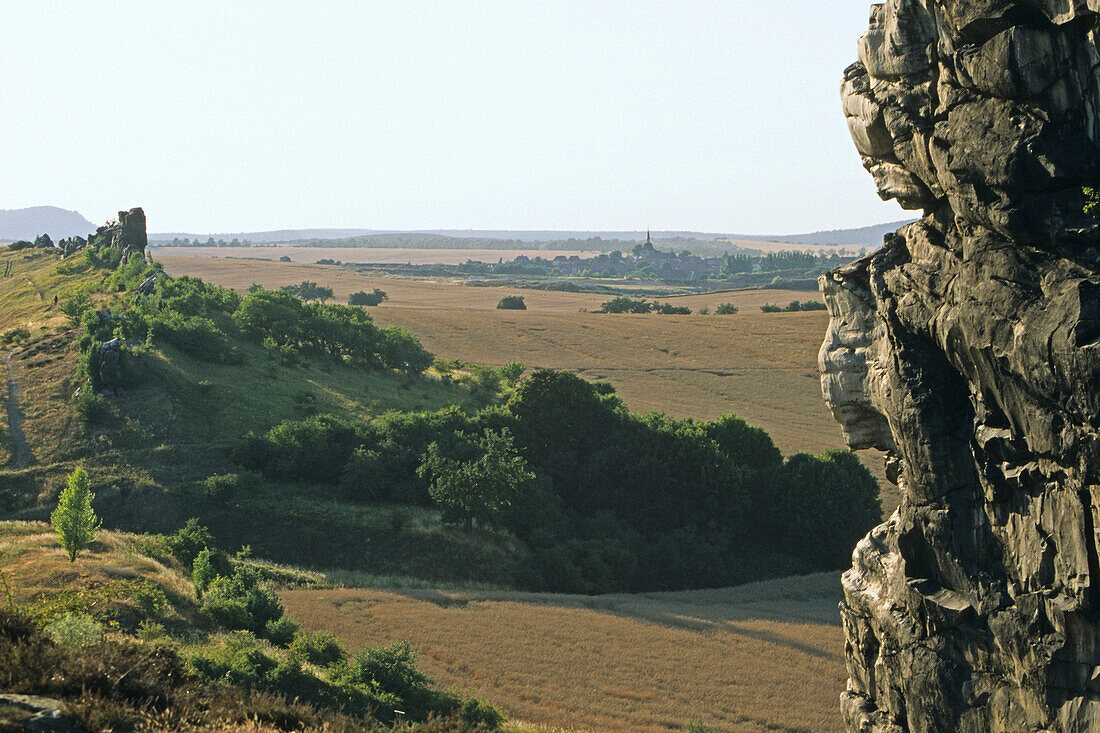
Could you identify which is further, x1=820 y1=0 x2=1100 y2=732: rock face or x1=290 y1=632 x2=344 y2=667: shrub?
x1=290 y1=632 x2=344 y2=667: shrub

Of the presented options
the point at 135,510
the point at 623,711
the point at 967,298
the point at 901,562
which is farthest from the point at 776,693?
the point at 135,510

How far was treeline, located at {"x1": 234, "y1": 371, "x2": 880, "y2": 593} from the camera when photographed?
146 feet

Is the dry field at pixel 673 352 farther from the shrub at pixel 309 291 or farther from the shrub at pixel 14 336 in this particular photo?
the shrub at pixel 14 336

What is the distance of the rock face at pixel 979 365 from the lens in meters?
13.4

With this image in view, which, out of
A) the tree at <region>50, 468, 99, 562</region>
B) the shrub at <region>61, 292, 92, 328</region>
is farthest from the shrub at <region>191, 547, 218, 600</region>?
the shrub at <region>61, 292, 92, 328</region>

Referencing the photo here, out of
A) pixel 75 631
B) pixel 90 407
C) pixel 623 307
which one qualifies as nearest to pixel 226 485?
pixel 90 407

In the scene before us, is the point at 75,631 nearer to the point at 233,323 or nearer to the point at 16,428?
the point at 16,428

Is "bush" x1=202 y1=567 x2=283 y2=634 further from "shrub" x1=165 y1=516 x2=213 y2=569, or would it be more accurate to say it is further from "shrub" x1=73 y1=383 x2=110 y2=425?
"shrub" x1=73 y1=383 x2=110 y2=425

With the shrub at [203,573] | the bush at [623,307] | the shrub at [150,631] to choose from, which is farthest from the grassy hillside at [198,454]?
the bush at [623,307]

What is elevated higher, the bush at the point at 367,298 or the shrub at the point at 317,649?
the bush at the point at 367,298

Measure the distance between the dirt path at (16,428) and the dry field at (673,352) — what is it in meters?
38.6

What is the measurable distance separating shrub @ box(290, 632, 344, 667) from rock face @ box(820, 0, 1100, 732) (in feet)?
45.2

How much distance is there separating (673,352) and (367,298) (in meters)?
52.8

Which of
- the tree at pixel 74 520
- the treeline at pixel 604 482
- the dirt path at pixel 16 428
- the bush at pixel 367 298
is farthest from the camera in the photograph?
the bush at pixel 367 298
